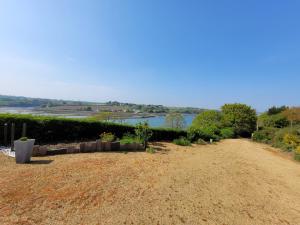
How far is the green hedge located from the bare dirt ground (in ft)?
9.56

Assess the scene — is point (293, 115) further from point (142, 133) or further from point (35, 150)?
point (35, 150)

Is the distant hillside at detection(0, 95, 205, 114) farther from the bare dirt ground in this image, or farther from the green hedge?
the bare dirt ground

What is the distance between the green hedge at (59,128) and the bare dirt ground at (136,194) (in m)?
2.91

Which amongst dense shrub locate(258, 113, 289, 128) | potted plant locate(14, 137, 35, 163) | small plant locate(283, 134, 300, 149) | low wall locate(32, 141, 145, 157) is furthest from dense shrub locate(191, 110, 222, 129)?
potted plant locate(14, 137, 35, 163)

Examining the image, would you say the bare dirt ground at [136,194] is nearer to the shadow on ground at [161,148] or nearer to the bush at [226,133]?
the shadow on ground at [161,148]

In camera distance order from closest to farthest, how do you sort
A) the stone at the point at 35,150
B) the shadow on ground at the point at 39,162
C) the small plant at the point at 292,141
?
the shadow on ground at the point at 39,162, the stone at the point at 35,150, the small plant at the point at 292,141

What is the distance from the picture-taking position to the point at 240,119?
26.0m

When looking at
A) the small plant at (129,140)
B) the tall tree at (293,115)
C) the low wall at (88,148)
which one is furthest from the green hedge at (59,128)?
the tall tree at (293,115)

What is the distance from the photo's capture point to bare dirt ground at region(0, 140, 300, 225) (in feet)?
11.2

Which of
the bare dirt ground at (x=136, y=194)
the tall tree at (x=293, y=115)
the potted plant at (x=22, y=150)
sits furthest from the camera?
the tall tree at (x=293, y=115)

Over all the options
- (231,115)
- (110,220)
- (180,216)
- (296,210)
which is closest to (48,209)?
(110,220)

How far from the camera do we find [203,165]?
7.44 metres

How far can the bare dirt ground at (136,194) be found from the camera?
341cm

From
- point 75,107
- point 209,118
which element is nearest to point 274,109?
point 209,118
